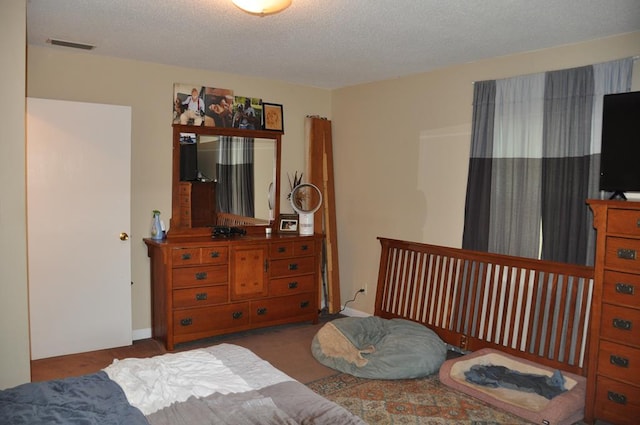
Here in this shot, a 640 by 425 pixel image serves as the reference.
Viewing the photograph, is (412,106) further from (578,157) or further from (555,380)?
(555,380)

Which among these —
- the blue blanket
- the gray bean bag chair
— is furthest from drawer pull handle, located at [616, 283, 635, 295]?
the blue blanket

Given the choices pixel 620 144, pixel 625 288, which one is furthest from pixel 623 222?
pixel 620 144

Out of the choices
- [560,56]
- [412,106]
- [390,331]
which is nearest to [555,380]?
[390,331]

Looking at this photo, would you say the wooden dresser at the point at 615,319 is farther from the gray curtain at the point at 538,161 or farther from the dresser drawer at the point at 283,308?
the dresser drawer at the point at 283,308

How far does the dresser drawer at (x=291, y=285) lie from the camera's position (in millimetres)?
4562

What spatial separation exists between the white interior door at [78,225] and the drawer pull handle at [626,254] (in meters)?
3.56

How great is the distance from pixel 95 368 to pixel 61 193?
137 centimetres

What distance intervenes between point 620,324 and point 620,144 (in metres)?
1.05

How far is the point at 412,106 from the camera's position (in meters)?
4.52

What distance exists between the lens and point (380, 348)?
3.69 meters

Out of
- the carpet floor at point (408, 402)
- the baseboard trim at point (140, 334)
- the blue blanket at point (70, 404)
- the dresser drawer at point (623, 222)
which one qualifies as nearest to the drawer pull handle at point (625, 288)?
the dresser drawer at point (623, 222)

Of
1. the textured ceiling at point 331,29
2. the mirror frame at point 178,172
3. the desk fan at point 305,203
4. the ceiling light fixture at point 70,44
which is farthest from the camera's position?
the desk fan at point 305,203

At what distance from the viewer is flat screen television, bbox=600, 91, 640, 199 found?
9.23 ft

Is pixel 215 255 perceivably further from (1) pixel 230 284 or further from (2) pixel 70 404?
(2) pixel 70 404
